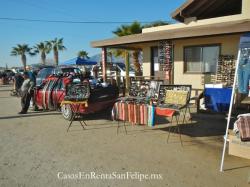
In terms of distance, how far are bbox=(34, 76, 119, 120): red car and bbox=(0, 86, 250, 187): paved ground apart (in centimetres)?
79

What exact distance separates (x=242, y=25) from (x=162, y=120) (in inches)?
152

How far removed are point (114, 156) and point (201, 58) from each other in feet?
24.8

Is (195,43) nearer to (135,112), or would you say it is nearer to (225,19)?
(225,19)

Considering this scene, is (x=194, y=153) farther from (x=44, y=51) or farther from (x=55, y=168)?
(x=44, y=51)

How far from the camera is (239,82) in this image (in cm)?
505

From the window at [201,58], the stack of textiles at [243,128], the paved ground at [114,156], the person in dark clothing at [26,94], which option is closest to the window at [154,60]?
the window at [201,58]

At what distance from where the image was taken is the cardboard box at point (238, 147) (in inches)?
185

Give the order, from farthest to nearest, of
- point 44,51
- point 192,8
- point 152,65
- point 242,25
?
1. point 44,51
2. point 152,65
3. point 192,8
4. point 242,25

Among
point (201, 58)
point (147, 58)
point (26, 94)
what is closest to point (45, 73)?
point (26, 94)

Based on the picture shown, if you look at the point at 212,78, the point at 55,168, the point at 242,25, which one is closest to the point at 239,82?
the point at 242,25

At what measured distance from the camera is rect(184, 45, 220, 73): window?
1091 cm

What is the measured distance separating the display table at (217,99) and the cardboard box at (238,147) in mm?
3684

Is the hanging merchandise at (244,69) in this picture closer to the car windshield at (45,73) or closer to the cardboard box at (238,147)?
the cardboard box at (238,147)

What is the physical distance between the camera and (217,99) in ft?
27.9
